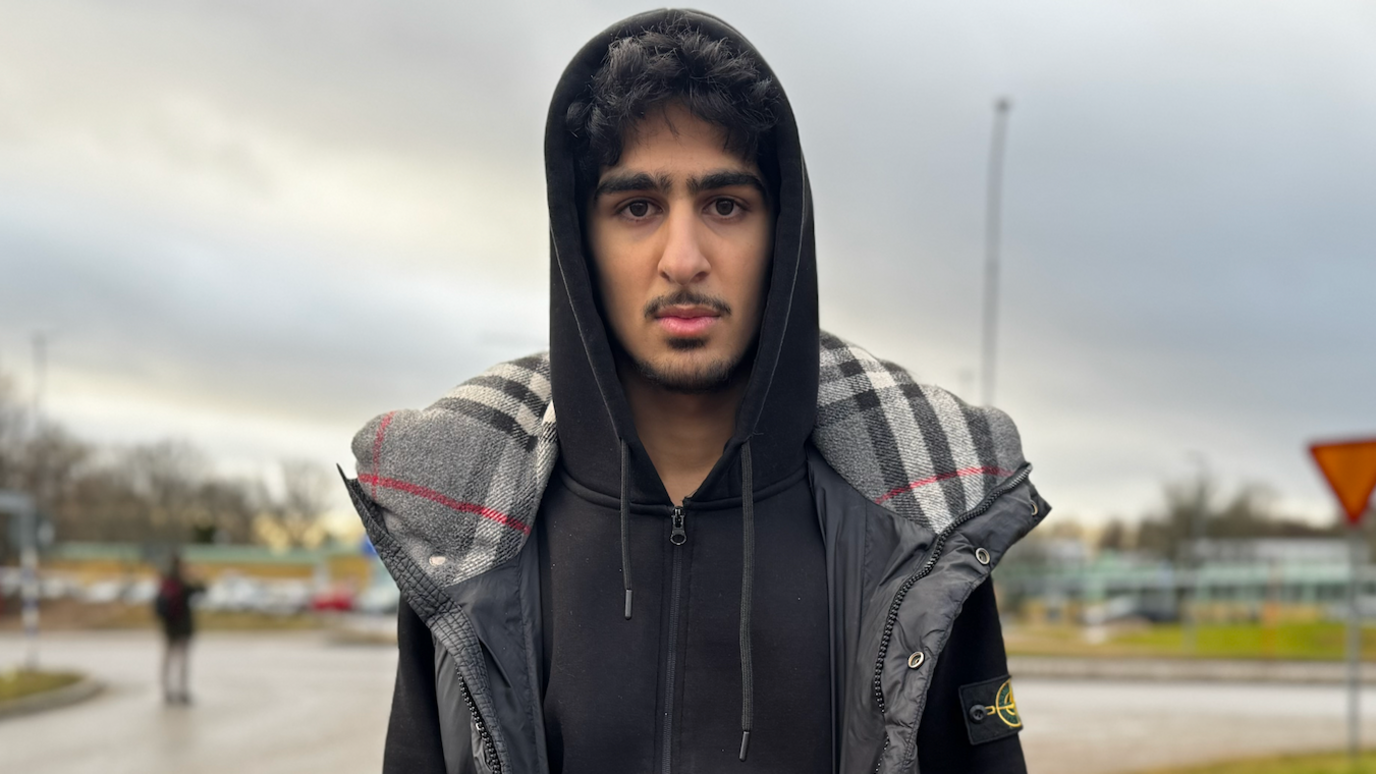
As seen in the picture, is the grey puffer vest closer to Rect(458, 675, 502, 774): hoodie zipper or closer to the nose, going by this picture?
Rect(458, 675, 502, 774): hoodie zipper

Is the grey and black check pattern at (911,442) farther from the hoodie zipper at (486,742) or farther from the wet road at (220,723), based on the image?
the wet road at (220,723)

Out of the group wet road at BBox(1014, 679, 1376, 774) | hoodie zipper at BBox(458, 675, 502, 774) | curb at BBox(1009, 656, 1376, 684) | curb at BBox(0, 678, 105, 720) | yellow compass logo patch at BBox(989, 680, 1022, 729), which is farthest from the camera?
curb at BBox(1009, 656, 1376, 684)

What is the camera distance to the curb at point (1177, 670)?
23.0 meters

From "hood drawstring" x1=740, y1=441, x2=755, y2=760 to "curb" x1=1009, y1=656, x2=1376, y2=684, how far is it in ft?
72.2

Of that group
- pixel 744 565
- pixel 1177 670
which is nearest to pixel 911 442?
pixel 744 565

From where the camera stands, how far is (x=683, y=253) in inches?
83.8

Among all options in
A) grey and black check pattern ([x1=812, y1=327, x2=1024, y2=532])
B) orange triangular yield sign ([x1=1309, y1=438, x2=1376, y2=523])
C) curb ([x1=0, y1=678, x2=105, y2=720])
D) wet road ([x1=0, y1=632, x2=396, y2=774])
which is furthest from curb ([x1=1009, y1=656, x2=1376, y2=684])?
grey and black check pattern ([x1=812, y1=327, x2=1024, y2=532])

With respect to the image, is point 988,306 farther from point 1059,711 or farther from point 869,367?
point 869,367

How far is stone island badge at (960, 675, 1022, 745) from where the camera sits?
205 cm

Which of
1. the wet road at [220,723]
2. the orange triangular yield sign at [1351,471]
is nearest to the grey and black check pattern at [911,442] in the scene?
the orange triangular yield sign at [1351,471]

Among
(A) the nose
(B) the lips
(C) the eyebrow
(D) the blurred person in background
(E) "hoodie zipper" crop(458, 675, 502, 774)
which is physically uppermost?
A: (C) the eyebrow

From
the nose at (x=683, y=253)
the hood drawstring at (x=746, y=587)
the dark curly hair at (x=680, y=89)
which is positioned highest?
the dark curly hair at (x=680, y=89)

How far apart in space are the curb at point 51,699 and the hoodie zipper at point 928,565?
15.7 m

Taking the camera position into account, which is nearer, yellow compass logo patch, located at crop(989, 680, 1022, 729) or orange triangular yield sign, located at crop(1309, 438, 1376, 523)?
yellow compass logo patch, located at crop(989, 680, 1022, 729)
